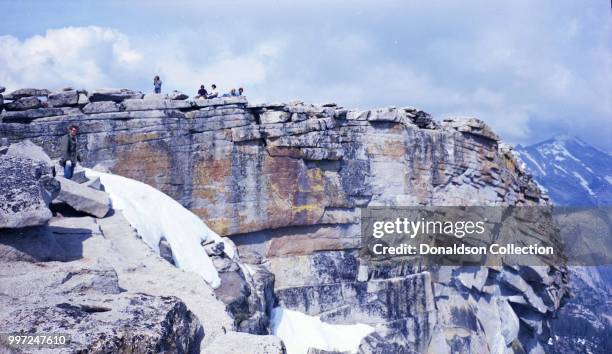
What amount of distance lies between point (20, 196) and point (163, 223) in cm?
707

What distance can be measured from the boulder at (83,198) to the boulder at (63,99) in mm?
9803

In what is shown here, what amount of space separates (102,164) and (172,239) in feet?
26.5

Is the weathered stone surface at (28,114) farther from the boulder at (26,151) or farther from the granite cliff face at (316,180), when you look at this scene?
the boulder at (26,151)

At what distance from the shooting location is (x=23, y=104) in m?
21.7

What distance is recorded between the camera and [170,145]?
2303 cm

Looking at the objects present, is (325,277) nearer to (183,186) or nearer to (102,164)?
(183,186)

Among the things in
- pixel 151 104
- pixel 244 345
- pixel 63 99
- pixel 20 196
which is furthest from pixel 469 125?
pixel 20 196

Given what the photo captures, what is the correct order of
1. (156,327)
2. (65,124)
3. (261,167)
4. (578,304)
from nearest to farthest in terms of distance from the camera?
(156,327) < (65,124) < (261,167) < (578,304)

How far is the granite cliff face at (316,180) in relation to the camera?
875 inches

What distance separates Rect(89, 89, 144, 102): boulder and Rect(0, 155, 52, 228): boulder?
13224mm

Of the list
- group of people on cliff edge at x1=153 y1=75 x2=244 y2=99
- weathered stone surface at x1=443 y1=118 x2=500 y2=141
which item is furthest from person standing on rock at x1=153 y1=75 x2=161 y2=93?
weathered stone surface at x1=443 y1=118 x2=500 y2=141

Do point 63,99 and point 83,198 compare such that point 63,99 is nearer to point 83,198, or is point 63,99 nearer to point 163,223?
point 163,223

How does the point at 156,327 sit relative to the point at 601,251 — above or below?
above

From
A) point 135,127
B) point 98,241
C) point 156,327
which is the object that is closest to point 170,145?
point 135,127
